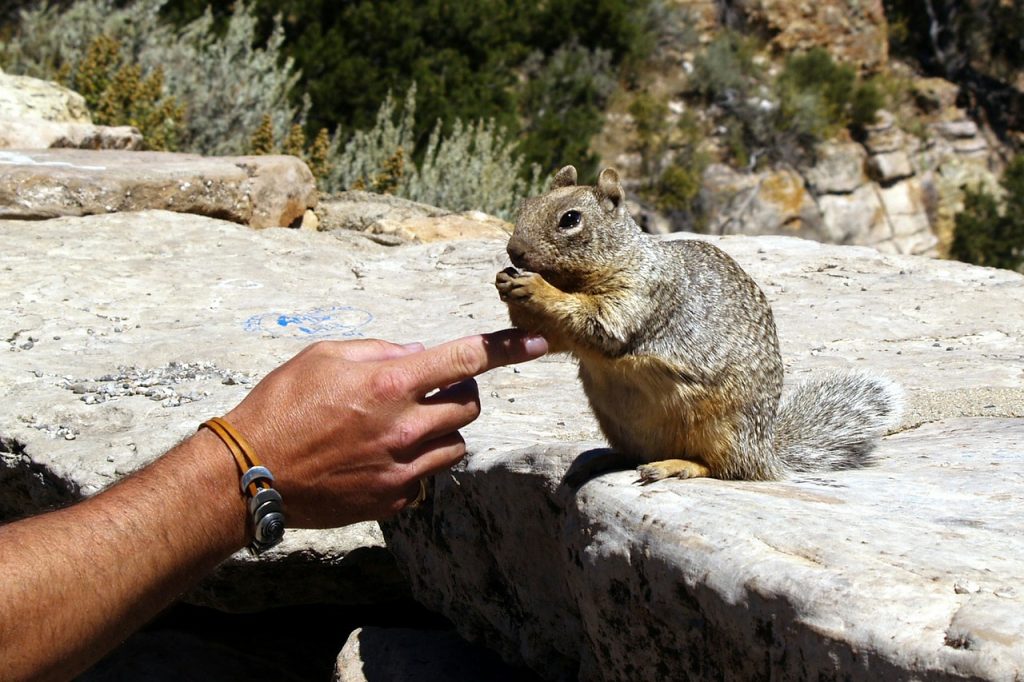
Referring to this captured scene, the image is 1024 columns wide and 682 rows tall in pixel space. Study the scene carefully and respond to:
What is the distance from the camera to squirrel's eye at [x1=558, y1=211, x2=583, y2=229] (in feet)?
8.79

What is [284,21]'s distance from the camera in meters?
11.0

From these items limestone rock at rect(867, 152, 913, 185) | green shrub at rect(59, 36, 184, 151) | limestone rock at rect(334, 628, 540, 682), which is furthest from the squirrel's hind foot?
limestone rock at rect(867, 152, 913, 185)

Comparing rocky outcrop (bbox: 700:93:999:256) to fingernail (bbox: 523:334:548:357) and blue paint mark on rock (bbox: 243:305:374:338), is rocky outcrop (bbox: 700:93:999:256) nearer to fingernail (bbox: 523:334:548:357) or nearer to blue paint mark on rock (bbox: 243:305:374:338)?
blue paint mark on rock (bbox: 243:305:374:338)

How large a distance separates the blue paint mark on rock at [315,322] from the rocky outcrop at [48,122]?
96.1 inches

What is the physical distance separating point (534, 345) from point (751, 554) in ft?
2.07

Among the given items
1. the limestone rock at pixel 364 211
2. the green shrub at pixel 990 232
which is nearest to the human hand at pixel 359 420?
the limestone rock at pixel 364 211

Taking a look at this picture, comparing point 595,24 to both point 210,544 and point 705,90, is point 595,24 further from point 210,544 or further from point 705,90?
point 210,544

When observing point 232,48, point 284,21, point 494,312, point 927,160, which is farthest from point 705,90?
point 494,312

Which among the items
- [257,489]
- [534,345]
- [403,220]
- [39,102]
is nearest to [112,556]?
[257,489]

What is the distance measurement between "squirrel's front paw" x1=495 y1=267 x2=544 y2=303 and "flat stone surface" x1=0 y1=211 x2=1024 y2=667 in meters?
0.43

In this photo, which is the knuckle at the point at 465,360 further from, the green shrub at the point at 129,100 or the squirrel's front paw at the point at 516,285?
the green shrub at the point at 129,100

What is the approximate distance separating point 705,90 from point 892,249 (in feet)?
10.8

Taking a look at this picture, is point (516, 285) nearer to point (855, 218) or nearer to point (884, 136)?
point (855, 218)

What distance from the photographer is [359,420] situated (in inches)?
81.0
